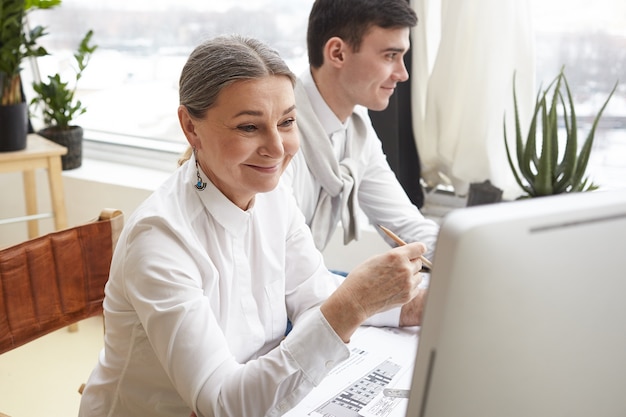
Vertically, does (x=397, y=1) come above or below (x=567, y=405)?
above

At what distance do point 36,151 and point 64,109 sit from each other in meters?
0.37

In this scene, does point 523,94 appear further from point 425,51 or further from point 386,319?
point 386,319

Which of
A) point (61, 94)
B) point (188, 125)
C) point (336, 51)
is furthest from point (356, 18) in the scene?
point (61, 94)

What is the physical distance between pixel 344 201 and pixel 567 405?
1.29 m

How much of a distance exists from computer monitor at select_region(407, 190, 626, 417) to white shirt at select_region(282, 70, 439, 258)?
125 centimetres

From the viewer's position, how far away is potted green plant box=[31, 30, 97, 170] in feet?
10.2

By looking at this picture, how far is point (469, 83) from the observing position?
221 centimetres

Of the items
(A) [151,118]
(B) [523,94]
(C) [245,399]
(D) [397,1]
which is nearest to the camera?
(C) [245,399]

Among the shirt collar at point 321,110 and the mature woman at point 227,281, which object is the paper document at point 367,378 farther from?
the shirt collar at point 321,110

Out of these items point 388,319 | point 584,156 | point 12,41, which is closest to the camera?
point 388,319

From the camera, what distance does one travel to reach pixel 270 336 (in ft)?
4.38

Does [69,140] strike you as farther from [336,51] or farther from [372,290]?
[372,290]

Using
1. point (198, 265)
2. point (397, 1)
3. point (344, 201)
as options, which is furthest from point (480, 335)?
point (397, 1)

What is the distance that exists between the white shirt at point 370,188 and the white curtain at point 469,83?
0.32 meters
